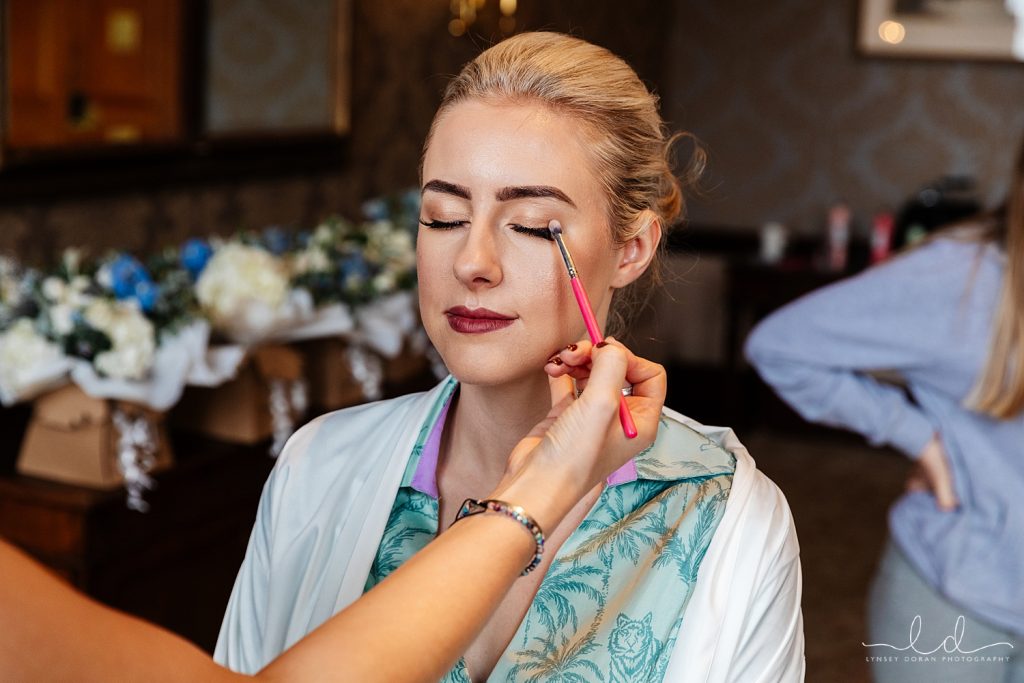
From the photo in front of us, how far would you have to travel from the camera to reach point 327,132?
3643 mm

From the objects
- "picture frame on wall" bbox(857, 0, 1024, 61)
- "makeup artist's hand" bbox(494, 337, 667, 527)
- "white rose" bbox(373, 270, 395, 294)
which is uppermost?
"picture frame on wall" bbox(857, 0, 1024, 61)

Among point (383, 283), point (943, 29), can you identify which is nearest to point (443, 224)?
point (383, 283)

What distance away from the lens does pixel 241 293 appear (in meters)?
2.23

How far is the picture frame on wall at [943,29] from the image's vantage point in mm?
5301

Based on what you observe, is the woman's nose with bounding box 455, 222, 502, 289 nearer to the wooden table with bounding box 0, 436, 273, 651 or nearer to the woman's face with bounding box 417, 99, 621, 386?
the woman's face with bounding box 417, 99, 621, 386

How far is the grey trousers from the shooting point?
5.58ft

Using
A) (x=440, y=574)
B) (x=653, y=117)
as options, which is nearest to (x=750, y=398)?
(x=653, y=117)

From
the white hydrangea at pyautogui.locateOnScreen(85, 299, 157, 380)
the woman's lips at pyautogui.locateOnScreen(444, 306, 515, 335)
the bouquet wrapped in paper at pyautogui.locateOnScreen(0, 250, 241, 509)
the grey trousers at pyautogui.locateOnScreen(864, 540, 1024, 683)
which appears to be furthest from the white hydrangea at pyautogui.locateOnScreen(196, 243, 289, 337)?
the grey trousers at pyautogui.locateOnScreen(864, 540, 1024, 683)

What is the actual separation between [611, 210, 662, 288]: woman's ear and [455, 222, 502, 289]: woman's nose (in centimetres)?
20

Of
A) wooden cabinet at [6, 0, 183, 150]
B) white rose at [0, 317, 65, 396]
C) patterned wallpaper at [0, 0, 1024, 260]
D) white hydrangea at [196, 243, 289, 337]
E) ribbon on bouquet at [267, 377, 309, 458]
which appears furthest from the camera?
patterned wallpaper at [0, 0, 1024, 260]

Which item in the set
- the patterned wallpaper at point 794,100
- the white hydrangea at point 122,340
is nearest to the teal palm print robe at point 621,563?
the white hydrangea at point 122,340

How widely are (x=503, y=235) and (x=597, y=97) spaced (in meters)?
0.20

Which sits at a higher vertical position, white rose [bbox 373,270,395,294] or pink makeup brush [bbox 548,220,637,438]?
pink makeup brush [bbox 548,220,637,438]

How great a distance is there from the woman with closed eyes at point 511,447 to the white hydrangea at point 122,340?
65 centimetres
